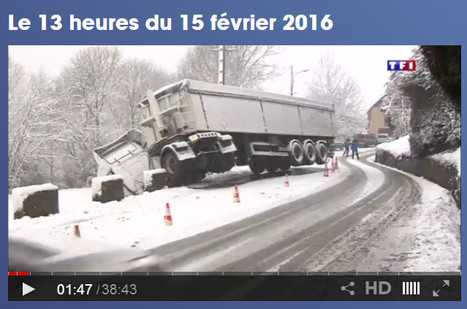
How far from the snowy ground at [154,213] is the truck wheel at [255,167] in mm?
91

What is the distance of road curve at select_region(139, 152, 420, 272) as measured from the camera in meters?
2.01

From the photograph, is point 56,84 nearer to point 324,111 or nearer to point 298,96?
point 298,96

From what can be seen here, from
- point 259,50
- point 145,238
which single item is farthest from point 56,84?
point 259,50

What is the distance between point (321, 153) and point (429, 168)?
0.70 meters

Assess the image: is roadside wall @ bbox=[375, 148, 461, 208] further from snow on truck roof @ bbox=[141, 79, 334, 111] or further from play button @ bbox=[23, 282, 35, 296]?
play button @ bbox=[23, 282, 35, 296]

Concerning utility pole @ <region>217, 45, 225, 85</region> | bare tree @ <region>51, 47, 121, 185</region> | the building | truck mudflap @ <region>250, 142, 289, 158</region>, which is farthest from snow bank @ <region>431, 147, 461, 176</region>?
bare tree @ <region>51, 47, 121, 185</region>

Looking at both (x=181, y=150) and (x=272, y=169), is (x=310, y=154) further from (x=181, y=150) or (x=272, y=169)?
(x=181, y=150)

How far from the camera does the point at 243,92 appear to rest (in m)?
2.42

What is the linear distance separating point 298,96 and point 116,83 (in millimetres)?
1267

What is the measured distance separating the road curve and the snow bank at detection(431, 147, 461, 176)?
8.8 inches

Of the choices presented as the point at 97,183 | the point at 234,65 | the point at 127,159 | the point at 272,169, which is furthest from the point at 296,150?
the point at 97,183

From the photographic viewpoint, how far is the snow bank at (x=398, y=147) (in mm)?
2320

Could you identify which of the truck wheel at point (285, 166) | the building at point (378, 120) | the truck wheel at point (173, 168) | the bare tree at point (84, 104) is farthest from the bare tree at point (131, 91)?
the building at point (378, 120)

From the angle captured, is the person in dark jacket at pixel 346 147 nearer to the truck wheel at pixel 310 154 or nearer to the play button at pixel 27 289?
the truck wheel at pixel 310 154
